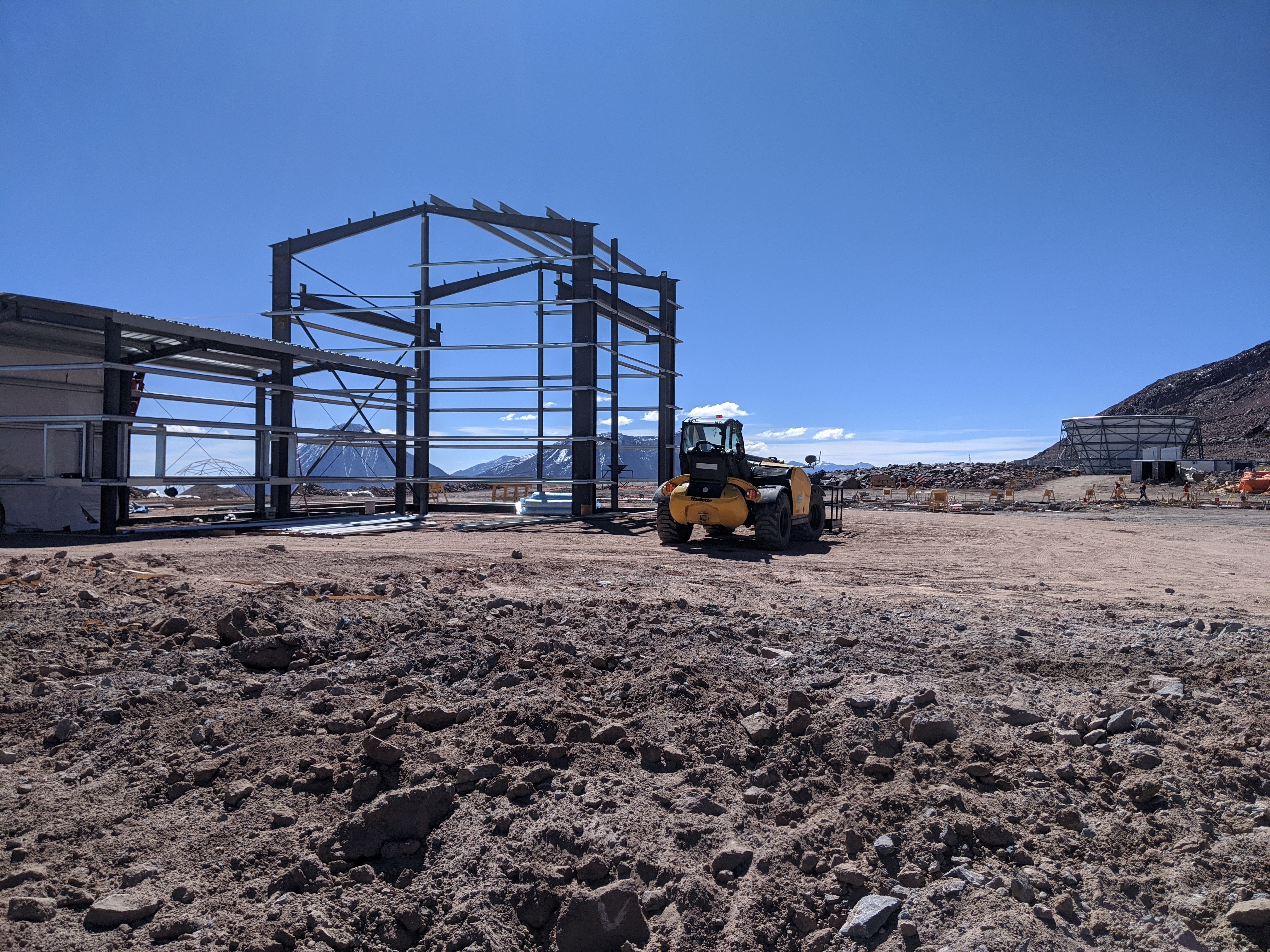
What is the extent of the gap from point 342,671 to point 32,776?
5.97 feet

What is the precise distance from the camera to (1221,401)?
368ft

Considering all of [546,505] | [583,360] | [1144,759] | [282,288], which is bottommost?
[1144,759]

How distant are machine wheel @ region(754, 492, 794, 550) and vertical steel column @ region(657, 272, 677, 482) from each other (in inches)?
449

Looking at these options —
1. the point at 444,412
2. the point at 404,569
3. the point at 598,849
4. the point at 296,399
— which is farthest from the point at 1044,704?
the point at 444,412

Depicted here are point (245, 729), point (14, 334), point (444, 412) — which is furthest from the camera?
point (444, 412)

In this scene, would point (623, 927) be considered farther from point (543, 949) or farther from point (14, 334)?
point (14, 334)

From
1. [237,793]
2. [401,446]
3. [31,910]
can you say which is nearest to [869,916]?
[237,793]

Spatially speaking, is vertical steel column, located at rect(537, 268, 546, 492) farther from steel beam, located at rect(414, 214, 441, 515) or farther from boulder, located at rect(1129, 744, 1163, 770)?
boulder, located at rect(1129, 744, 1163, 770)

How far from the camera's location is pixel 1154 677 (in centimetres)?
573

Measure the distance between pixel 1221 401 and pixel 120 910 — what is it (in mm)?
140008

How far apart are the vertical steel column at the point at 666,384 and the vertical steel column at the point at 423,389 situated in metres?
7.73

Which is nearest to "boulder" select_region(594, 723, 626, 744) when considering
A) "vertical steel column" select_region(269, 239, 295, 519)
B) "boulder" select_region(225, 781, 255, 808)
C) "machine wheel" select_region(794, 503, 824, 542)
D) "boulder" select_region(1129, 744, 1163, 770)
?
"boulder" select_region(225, 781, 255, 808)

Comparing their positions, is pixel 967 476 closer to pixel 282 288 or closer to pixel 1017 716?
pixel 282 288

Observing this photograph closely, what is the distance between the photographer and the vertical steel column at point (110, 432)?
14859 millimetres
